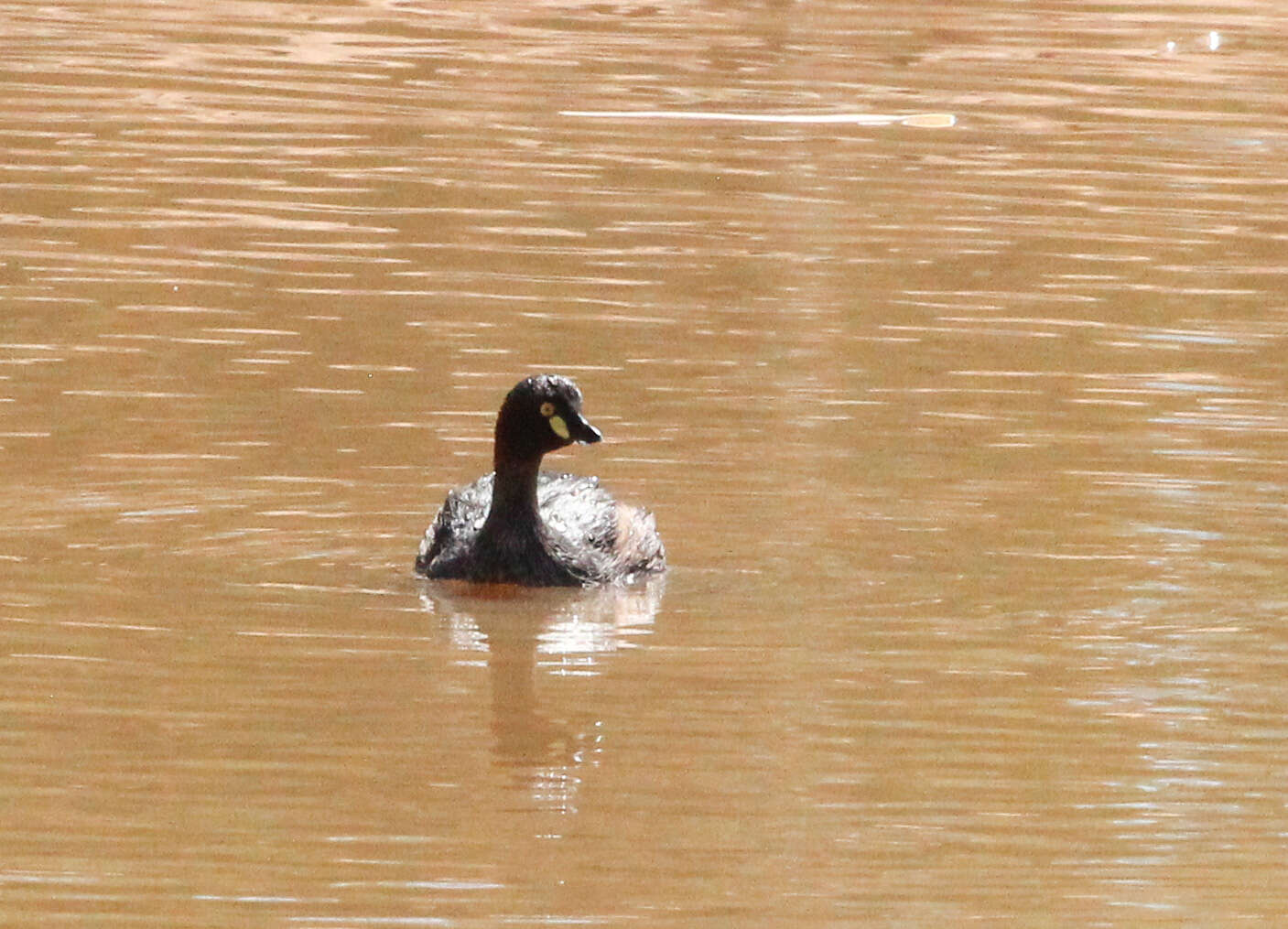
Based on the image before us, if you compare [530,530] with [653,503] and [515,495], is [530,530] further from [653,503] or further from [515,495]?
[653,503]

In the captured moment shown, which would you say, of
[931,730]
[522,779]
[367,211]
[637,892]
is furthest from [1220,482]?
[367,211]

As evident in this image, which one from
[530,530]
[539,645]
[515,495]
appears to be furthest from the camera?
[515,495]

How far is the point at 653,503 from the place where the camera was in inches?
559

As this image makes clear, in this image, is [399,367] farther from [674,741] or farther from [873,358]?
[674,741]

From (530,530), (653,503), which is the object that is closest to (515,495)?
(530,530)

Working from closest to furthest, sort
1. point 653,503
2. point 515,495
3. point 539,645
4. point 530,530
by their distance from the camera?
point 539,645 < point 530,530 < point 515,495 < point 653,503

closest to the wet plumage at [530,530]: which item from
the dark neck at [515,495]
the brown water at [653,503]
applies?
the dark neck at [515,495]

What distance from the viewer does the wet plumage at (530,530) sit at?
13.0 m

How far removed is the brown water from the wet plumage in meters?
0.17

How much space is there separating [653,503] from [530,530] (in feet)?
4.19

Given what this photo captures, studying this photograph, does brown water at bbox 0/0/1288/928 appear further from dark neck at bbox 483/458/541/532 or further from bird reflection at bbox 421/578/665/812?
dark neck at bbox 483/458/541/532

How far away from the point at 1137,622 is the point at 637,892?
3.68m

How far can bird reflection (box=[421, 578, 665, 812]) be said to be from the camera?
1032 centimetres

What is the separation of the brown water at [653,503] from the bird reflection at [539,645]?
0.11 ft
